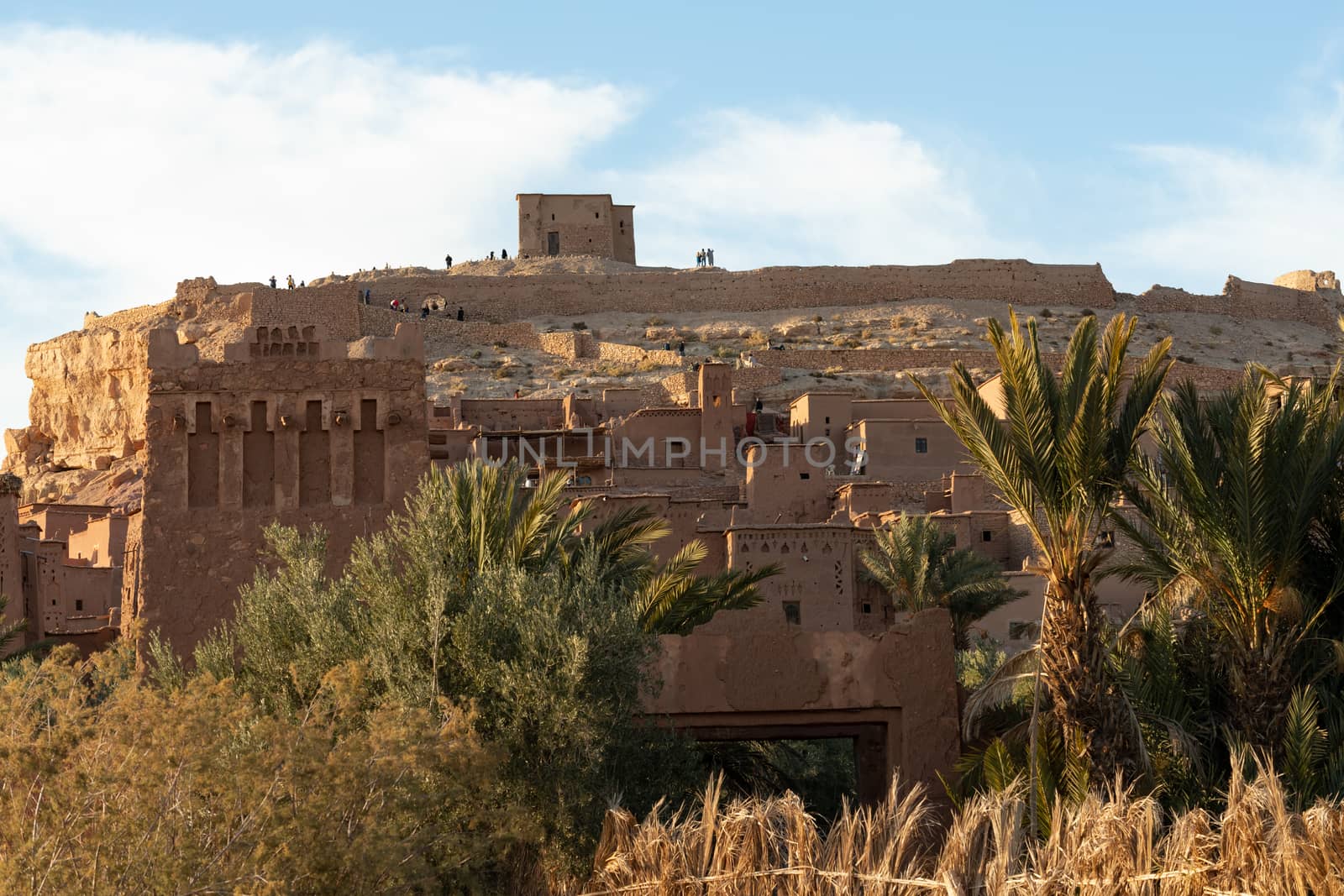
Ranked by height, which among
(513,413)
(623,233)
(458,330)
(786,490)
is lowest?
(786,490)

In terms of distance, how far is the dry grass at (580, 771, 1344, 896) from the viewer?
988 cm

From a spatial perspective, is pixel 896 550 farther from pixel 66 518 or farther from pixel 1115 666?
pixel 66 518

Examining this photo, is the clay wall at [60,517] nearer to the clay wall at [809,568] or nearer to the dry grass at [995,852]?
the clay wall at [809,568]

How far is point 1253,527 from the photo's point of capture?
13.2 meters

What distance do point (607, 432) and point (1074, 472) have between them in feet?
95.2

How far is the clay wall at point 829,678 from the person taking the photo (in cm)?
1430

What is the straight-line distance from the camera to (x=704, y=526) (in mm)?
28953

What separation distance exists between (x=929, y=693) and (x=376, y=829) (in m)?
5.31

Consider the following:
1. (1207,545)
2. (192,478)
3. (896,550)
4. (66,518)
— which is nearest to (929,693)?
(1207,545)

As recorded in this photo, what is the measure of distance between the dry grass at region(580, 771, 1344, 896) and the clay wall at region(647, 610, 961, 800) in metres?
2.14

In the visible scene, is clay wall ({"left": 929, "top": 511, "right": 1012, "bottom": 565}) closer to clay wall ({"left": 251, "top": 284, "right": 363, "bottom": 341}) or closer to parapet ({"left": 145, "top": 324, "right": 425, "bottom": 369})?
parapet ({"left": 145, "top": 324, "right": 425, "bottom": 369})

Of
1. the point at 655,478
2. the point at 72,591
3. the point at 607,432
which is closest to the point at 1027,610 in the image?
the point at 655,478

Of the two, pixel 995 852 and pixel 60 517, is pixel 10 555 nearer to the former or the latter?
pixel 60 517

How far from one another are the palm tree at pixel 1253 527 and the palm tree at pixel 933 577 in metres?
11.5
